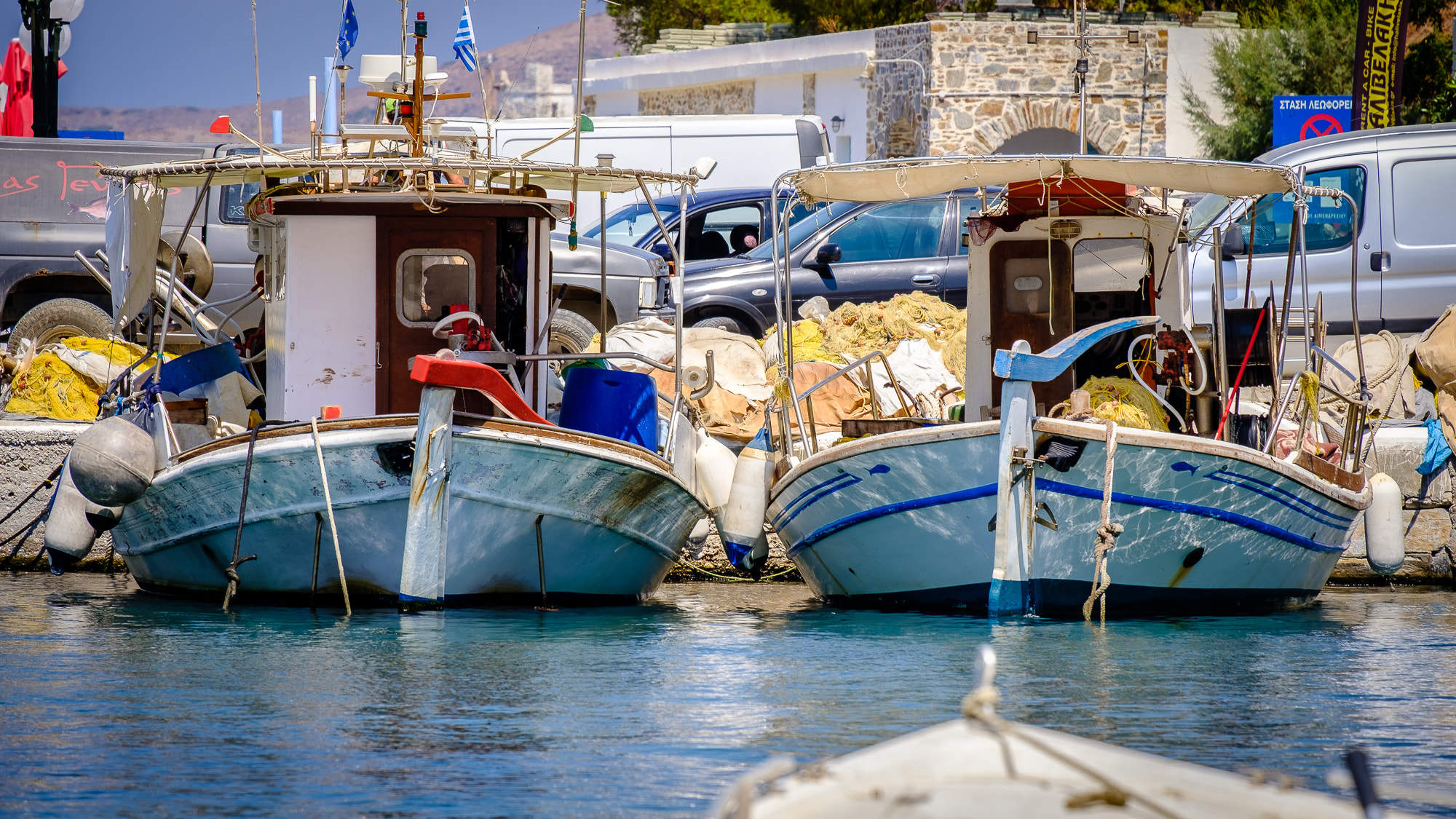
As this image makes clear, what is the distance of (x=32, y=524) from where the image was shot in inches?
454

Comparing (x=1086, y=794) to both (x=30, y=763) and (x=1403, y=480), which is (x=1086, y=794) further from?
(x=1403, y=480)

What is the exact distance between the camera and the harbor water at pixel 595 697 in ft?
19.3

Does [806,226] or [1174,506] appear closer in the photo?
[1174,506]

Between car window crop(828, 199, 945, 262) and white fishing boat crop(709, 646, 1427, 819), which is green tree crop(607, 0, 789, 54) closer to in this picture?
car window crop(828, 199, 945, 262)

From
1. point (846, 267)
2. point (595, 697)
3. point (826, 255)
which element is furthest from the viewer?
point (846, 267)

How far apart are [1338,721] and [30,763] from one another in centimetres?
503

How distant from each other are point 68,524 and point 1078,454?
6055 millimetres

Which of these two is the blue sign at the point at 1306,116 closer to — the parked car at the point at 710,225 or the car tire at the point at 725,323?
the parked car at the point at 710,225

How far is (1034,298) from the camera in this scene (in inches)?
431

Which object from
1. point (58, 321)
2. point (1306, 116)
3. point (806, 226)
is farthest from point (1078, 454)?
point (1306, 116)

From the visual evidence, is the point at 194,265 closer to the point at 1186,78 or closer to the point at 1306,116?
the point at 1306,116

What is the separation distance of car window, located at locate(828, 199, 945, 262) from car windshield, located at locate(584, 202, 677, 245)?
1976 millimetres

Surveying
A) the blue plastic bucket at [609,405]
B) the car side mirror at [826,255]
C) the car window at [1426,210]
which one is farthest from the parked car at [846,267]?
the blue plastic bucket at [609,405]

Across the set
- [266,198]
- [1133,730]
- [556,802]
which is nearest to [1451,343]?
[1133,730]
